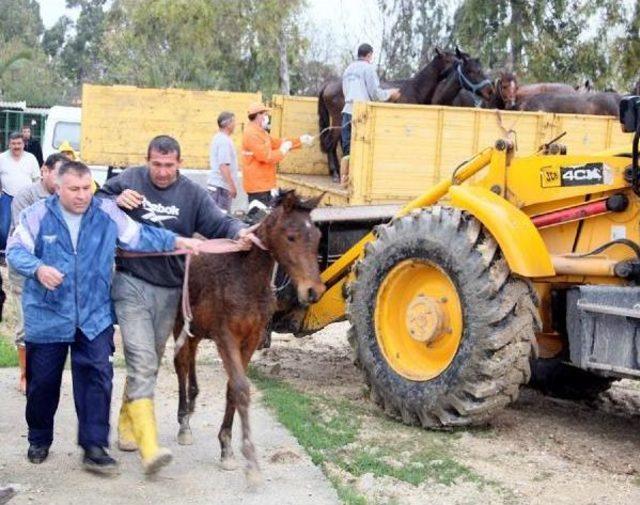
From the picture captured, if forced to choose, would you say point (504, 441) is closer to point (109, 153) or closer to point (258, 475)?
point (258, 475)

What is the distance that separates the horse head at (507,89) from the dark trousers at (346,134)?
242 cm

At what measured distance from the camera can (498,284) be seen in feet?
24.1

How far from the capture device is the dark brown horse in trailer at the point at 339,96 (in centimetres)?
1252

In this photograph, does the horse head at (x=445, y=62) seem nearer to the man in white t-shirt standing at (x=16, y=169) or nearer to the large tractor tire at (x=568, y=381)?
the man in white t-shirt standing at (x=16, y=169)

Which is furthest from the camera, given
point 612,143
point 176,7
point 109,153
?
point 176,7

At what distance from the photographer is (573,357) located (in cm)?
734

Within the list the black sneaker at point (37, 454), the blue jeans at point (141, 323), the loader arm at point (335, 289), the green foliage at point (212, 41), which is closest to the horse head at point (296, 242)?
the blue jeans at point (141, 323)

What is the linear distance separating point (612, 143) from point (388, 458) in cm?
511

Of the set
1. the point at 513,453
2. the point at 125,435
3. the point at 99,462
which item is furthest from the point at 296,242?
the point at 513,453

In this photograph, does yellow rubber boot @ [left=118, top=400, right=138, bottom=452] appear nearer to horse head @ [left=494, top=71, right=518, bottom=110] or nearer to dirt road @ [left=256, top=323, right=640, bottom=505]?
dirt road @ [left=256, top=323, right=640, bottom=505]

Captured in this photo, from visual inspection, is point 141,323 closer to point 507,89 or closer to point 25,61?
point 507,89

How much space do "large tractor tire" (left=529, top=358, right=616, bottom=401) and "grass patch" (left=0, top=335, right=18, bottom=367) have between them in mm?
4336

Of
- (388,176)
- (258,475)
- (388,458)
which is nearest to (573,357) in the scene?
(388,458)

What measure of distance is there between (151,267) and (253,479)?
4.45ft
